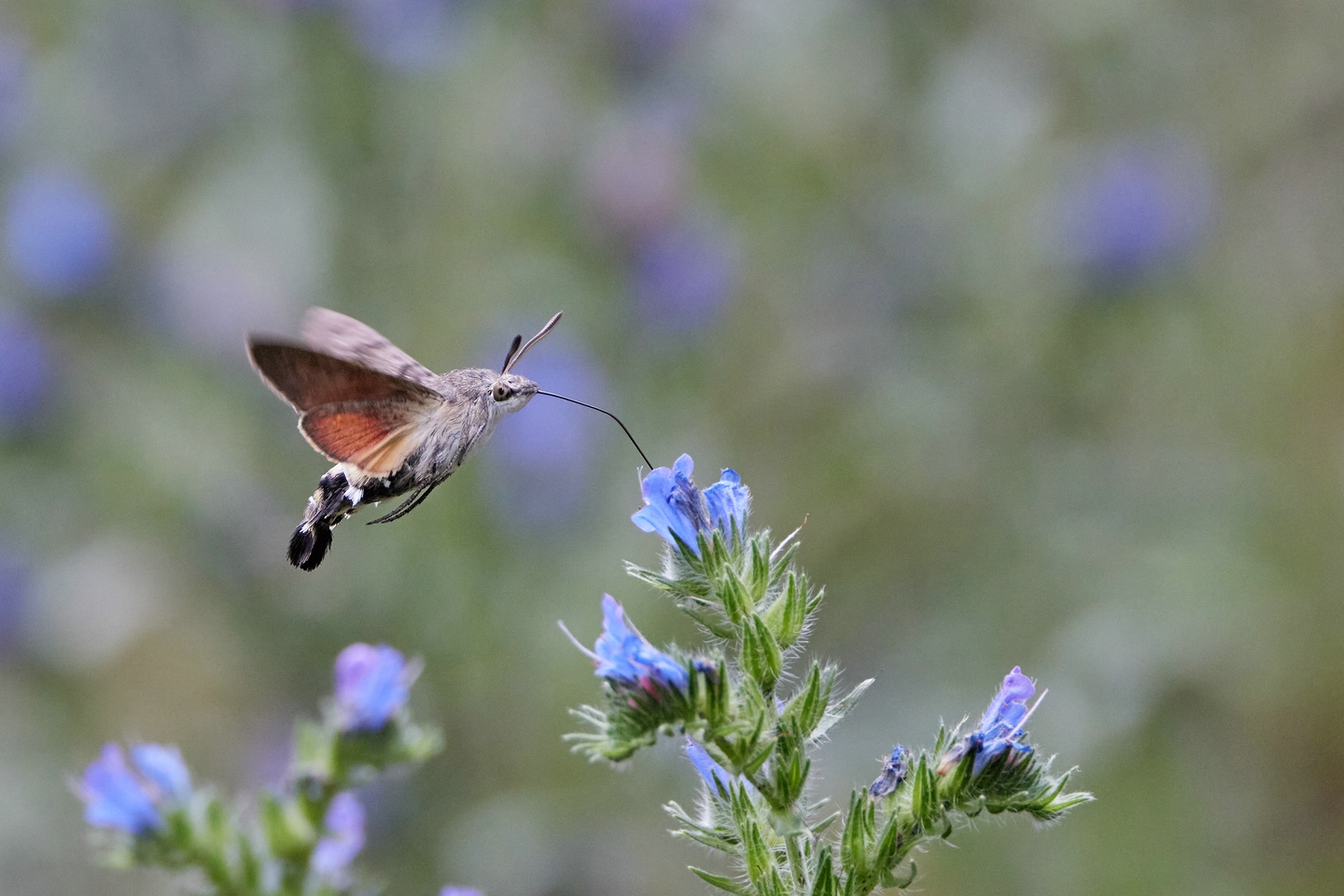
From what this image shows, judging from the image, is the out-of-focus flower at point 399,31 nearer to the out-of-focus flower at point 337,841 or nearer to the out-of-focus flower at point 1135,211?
the out-of-focus flower at point 1135,211

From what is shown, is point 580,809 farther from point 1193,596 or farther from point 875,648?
point 1193,596

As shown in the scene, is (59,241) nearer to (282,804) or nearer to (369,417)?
(369,417)

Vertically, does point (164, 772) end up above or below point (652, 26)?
below

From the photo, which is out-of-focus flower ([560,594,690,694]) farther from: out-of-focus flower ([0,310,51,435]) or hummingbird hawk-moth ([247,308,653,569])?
out-of-focus flower ([0,310,51,435])

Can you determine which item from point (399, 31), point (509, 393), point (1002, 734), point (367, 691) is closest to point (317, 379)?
point (509, 393)

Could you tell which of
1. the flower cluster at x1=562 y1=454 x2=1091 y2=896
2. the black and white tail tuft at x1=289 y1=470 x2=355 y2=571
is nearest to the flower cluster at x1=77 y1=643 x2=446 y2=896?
the black and white tail tuft at x1=289 y1=470 x2=355 y2=571
